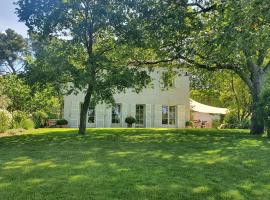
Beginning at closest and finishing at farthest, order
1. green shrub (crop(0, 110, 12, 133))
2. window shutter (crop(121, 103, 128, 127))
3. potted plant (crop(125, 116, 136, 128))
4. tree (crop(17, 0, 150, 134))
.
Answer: tree (crop(17, 0, 150, 134)), green shrub (crop(0, 110, 12, 133)), potted plant (crop(125, 116, 136, 128)), window shutter (crop(121, 103, 128, 127))

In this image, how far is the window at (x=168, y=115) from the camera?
4081 centimetres

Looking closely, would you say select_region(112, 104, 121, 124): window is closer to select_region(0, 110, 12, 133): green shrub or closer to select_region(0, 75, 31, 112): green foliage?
select_region(0, 75, 31, 112): green foliage

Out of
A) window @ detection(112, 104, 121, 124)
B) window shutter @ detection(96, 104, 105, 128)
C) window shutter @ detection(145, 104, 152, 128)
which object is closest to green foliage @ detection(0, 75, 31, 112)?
window shutter @ detection(96, 104, 105, 128)

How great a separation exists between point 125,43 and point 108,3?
2.11 m

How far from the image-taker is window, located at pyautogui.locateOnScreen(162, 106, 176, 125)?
40812 mm

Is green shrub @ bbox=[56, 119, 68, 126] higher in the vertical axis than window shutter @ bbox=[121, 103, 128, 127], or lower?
lower

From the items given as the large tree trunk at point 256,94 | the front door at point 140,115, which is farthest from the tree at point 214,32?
the front door at point 140,115

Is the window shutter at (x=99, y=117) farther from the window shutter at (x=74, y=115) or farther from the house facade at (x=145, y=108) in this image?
the window shutter at (x=74, y=115)

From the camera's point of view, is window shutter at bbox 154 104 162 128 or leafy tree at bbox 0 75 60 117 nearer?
leafy tree at bbox 0 75 60 117

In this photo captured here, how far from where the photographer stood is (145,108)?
3994 centimetres

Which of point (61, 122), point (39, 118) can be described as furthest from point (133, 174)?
point (61, 122)

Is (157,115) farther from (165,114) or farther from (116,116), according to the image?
(116,116)

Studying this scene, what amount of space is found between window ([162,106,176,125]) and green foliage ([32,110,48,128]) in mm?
12030

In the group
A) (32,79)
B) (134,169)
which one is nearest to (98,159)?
(134,169)
